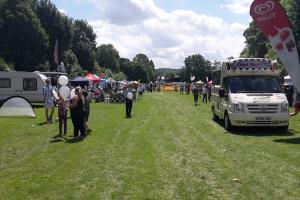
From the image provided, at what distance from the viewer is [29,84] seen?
118 ft

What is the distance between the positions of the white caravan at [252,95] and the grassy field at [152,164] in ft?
1.75

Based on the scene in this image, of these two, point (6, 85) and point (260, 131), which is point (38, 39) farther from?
point (260, 131)

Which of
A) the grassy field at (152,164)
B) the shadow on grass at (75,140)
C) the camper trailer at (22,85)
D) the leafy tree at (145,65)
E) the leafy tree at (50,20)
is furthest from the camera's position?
the leafy tree at (145,65)

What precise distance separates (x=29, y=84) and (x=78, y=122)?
20.2 m

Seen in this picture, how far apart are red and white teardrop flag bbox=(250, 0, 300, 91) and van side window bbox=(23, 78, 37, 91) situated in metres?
23.1

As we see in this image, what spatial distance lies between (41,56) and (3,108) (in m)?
39.4

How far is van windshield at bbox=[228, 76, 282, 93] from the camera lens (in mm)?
18719

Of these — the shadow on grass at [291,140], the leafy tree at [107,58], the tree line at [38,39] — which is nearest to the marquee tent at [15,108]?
the shadow on grass at [291,140]

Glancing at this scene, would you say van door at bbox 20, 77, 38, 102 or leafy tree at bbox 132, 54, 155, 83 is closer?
van door at bbox 20, 77, 38, 102

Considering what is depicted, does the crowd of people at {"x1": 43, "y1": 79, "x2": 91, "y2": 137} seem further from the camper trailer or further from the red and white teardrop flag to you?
the camper trailer

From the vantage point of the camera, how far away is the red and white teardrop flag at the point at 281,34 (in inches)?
606

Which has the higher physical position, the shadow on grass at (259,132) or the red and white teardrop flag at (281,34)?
the red and white teardrop flag at (281,34)

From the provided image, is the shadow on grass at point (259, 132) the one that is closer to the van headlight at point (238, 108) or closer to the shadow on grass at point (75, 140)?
the van headlight at point (238, 108)

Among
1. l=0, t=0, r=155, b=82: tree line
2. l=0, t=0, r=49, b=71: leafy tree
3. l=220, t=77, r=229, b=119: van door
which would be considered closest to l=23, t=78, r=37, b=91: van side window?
l=0, t=0, r=155, b=82: tree line
